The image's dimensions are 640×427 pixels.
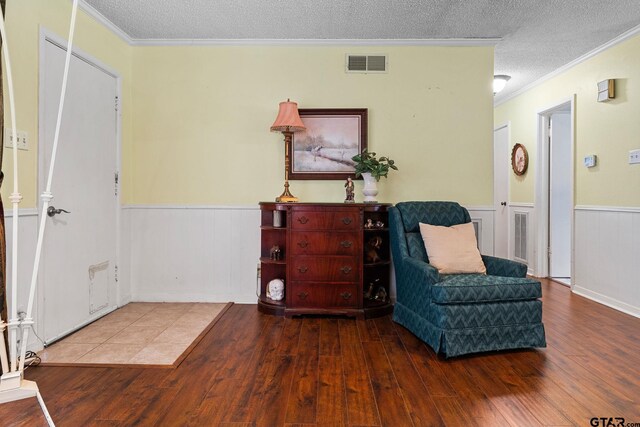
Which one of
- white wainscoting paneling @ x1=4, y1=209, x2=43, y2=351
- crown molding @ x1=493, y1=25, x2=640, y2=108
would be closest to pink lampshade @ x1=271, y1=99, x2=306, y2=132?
white wainscoting paneling @ x1=4, y1=209, x2=43, y2=351

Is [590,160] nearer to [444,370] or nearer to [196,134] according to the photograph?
[444,370]

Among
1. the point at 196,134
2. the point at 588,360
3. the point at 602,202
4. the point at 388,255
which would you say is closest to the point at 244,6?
the point at 196,134

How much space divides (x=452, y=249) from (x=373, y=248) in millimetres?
743

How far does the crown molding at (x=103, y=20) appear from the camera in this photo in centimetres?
310

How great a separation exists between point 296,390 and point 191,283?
6.85ft

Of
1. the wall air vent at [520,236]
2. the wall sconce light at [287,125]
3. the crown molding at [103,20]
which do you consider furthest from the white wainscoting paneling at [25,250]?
the wall air vent at [520,236]

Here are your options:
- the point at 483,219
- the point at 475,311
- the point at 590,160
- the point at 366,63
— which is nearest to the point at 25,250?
the point at 475,311

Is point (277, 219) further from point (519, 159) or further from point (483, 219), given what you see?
point (519, 159)

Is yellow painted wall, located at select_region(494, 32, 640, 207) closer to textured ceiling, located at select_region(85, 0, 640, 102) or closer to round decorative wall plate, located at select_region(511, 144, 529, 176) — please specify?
textured ceiling, located at select_region(85, 0, 640, 102)

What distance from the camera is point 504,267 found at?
2920 mm

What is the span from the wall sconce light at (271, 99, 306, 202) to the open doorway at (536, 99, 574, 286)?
126 inches

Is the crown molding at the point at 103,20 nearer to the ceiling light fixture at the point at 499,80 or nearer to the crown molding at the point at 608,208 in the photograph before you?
the ceiling light fixture at the point at 499,80

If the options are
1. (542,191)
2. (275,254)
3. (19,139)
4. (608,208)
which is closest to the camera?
(19,139)

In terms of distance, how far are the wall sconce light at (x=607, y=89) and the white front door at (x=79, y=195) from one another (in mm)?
4469
